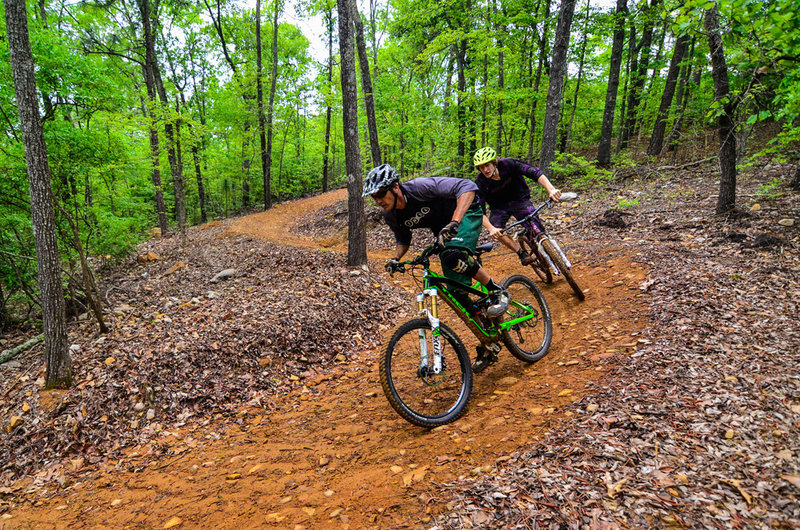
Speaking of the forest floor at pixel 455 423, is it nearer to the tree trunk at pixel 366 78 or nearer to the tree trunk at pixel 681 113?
the tree trunk at pixel 681 113

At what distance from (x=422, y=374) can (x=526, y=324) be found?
1.79 m

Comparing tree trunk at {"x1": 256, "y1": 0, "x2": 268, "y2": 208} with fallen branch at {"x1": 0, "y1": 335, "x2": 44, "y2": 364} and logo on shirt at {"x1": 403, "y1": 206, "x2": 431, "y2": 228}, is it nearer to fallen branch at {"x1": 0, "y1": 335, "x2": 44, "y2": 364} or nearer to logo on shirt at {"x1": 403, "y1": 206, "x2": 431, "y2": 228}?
fallen branch at {"x1": 0, "y1": 335, "x2": 44, "y2": 364}

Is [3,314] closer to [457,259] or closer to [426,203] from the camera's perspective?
[426,203]

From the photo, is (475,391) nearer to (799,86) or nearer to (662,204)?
(799,86)

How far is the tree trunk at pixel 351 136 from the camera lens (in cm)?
815

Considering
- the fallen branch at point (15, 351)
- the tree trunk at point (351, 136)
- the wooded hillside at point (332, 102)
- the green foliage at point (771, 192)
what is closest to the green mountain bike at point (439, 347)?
the wooded hillside at point (332, 102)

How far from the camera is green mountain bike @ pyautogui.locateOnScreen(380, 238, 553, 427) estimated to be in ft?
11.0

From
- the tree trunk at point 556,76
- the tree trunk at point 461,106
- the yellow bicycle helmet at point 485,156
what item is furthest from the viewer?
the tree trunk at point 461,106

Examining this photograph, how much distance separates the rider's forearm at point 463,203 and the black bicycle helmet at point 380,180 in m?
0.66

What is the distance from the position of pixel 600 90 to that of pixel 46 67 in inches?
1013

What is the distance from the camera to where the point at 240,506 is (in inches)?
117

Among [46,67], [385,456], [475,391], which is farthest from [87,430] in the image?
[46,67]

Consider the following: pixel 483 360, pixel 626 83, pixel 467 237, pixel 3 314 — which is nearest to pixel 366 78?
pixel 467 237

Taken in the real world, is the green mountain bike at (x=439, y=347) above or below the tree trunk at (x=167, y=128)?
below
